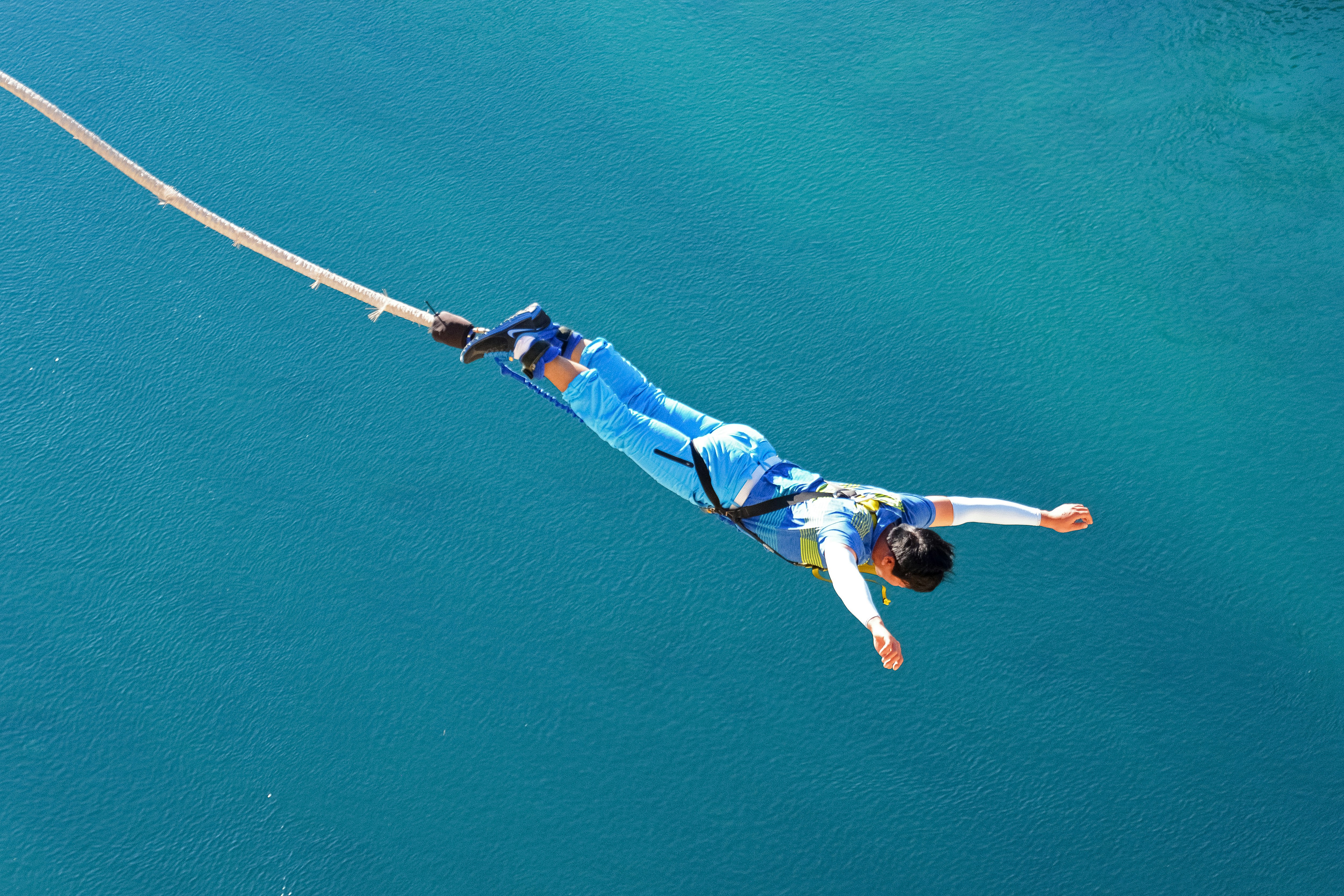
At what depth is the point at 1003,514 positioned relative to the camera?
2.67 m

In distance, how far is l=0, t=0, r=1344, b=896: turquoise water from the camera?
3.57 meters

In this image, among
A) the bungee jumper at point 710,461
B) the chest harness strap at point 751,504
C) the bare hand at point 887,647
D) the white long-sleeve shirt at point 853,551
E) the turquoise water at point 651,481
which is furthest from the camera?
the turquoise water at point 651,481

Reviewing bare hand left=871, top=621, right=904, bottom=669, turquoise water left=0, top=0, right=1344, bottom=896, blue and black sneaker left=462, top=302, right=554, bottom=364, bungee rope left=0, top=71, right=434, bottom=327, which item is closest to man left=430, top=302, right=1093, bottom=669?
blue and black sneaker left=462, top=302, right=554, bottom=364

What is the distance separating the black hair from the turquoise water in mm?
1377

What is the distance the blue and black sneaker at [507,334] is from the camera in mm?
2764

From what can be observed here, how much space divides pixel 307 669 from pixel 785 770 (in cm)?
198

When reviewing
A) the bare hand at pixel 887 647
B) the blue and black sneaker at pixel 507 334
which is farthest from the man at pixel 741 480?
the bare hand at pixel 887 647

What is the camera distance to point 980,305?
4.67m

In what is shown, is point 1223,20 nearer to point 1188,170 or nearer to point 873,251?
point 1188,170

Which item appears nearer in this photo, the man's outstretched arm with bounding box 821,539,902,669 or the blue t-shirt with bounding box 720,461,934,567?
the man's outstretched arm with bounding box 821,539,902,669

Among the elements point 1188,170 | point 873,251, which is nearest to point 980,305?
point 873,251

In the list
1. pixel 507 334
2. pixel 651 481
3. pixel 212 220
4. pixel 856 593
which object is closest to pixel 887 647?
pixel 856 593

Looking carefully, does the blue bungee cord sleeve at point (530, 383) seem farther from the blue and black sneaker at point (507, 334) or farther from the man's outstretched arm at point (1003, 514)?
the man's outstretched arm at point (1003, 514)

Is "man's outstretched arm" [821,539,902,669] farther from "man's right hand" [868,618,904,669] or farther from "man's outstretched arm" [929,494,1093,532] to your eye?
"man's outstretched arm" [929,494,1093,532]
